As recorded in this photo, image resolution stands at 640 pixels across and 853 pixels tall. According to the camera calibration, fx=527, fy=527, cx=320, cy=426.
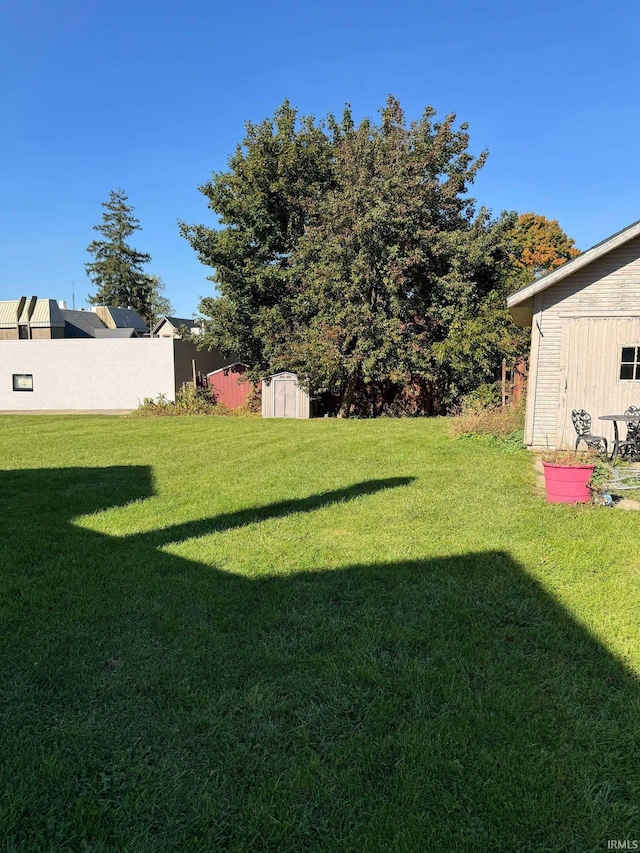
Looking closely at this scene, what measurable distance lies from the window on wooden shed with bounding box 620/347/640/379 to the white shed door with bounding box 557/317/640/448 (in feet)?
0.24

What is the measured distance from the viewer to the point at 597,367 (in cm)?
915

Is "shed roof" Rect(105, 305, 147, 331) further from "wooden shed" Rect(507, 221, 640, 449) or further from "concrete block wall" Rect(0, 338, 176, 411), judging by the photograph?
"wooden shed" Rect(507, 221, 640, 449)

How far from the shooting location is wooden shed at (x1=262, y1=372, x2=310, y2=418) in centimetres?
1786

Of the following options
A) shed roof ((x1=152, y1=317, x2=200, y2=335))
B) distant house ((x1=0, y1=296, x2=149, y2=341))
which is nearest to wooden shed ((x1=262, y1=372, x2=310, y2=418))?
shed roof ((x1=152, y1=317, x2=200, y2=335))

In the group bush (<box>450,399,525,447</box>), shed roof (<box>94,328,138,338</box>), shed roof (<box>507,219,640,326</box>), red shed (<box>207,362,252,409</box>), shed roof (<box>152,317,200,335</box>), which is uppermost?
shed roof (<box>152,317,200,335</box>)

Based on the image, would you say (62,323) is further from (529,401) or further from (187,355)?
(529,401)

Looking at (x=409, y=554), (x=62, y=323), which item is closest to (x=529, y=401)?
(x=409, y=554)

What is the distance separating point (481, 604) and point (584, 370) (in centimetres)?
702

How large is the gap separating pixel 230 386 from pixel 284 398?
11.3 feet

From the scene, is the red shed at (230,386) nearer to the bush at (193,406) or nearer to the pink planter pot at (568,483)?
the bush at (193,406)

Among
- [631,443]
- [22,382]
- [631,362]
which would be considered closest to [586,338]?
[631,362]

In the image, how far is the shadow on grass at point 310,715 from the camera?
1903 millimetres

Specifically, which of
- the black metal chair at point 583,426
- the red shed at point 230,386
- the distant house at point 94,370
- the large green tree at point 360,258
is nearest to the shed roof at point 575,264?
the black metal chair at point 583,426

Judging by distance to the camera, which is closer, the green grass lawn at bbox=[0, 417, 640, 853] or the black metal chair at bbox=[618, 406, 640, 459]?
the green grass lawn at bbox=[0, 417, 640, 853]
